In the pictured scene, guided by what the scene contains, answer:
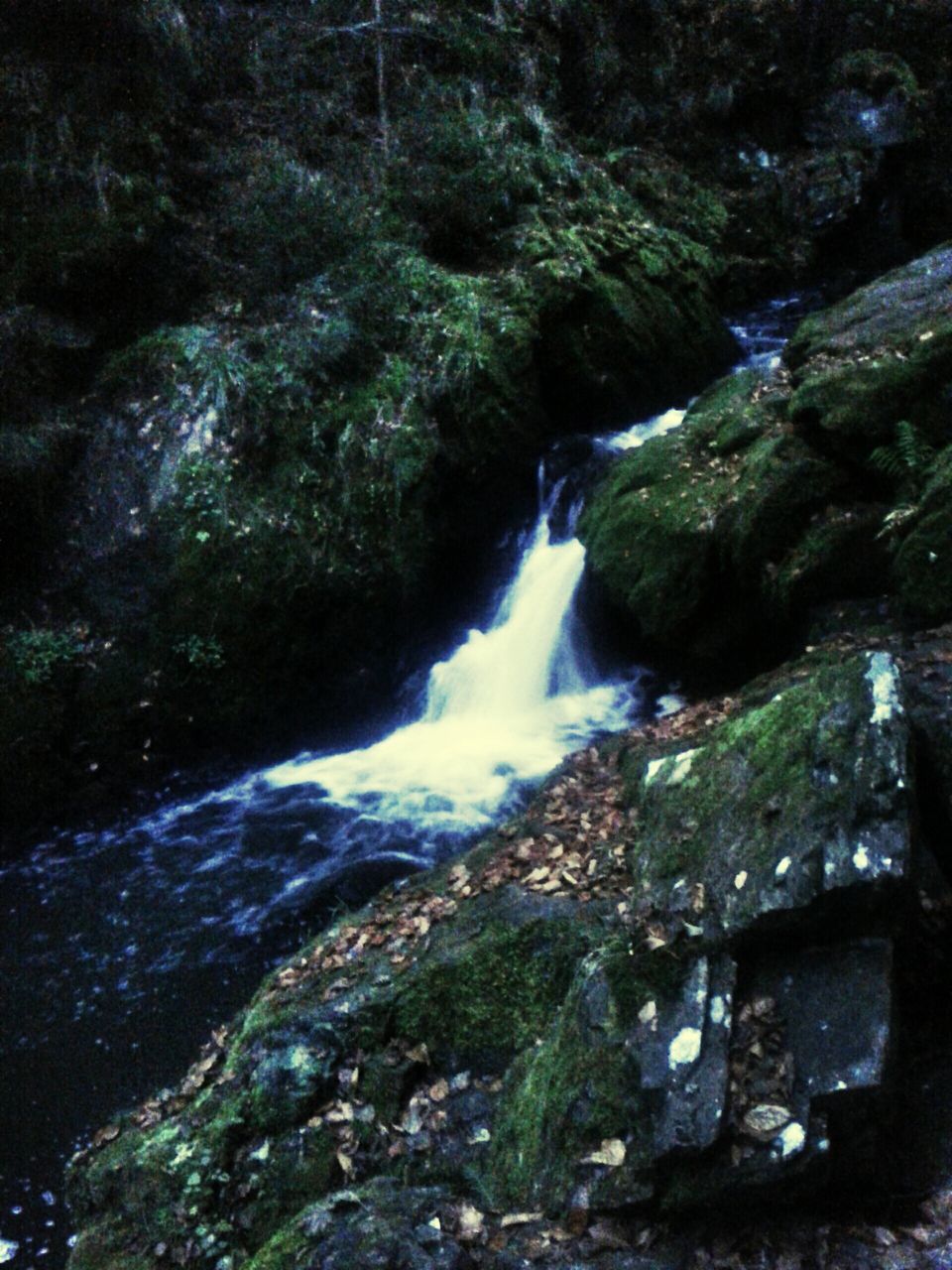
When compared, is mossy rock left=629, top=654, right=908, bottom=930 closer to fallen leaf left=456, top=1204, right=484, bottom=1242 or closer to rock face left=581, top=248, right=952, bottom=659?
fallen leaf left=456, top=1204, right=484, bottom=1242

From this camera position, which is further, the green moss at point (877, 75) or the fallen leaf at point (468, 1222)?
the green moss at point (877, 75)

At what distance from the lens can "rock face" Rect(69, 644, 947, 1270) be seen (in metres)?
2.84

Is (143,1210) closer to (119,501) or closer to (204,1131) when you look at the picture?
(204,1131)

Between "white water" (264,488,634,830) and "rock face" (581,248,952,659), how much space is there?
1.10 metres

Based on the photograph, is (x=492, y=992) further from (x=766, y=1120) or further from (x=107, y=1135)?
(x=107, y=1135)

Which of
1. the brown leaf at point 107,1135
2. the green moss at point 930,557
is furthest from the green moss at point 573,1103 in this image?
the green moss at point 930,557

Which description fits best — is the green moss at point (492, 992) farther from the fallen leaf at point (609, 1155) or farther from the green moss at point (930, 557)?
the green moss at point (930, 557)

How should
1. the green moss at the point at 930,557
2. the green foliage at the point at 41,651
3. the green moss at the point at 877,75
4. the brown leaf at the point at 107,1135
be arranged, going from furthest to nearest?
1. the green moss at the point at 877,75
2. the green foliage at the point at 41,651
3. the green moss at the point at 930,557
4. the brown leaf at the point at 107,1135

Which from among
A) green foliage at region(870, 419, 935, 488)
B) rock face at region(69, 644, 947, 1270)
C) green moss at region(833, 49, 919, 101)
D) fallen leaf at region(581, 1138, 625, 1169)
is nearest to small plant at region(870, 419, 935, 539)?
green foliage at region(870, 419, 935, 488)

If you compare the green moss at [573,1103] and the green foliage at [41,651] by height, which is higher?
the green foliage at [41,651]

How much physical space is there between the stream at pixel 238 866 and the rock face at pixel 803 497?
1.17m

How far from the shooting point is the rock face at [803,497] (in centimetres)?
658

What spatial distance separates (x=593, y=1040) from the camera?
10.8ft

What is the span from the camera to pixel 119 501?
371 inches
